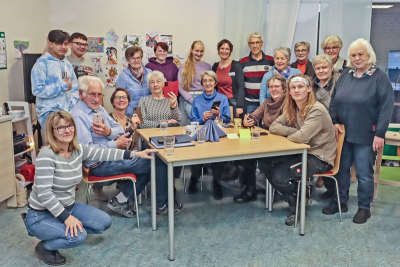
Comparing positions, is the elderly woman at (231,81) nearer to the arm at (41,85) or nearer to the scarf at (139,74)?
the scarf at (139,74)

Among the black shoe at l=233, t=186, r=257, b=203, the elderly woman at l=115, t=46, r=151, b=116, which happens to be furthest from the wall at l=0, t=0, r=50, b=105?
the black shoe at l=233, t=186, r=257, b=203

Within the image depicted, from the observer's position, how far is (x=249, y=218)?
3.27m

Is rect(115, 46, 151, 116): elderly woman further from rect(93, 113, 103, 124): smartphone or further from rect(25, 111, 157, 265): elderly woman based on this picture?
rect(25, 111, 157, 265): elderly woman

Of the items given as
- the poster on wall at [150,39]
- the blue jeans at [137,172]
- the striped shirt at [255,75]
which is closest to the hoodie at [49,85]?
the blue jeans at [137,172]

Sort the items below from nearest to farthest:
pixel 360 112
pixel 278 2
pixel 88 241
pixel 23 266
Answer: pixel 23 266
pixel 88 241
pixel 360 112
pixel 278 2

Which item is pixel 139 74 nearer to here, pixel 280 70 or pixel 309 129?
pixel 280 70

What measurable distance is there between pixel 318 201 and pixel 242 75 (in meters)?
1.62

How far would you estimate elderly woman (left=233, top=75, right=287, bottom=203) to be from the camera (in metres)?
3.58

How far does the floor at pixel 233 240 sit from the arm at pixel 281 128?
0.72m

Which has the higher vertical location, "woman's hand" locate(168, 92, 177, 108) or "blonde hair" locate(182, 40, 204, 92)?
"blonde hair" locate(182, 40, 204, 92)

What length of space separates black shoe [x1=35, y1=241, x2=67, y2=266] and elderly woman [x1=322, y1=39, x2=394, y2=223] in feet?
7.18

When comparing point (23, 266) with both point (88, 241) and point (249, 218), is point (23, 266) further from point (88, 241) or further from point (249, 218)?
point (249, 218)

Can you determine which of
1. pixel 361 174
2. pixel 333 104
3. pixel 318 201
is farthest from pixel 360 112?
pixel 318 201

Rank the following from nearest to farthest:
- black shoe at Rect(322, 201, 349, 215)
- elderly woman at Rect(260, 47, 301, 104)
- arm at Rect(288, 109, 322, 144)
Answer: arm at Rect(288, 109, 322, 144)
black shoe at Rect(322, 201, 349, 215)
elderly woman at Rect(260, 47, 301, 104)
